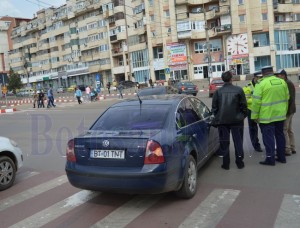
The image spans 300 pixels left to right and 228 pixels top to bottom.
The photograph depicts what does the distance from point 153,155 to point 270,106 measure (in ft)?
9.37

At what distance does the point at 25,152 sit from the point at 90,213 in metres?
5.59

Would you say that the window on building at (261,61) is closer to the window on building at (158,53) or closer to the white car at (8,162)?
the window on building at (158,53)

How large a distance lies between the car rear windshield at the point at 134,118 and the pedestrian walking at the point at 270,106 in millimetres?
1977

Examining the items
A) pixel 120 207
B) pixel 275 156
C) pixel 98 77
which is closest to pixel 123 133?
pixel 120 207

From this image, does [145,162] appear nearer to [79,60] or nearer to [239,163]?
[239,163]

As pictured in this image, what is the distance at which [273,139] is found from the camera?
21.0 ft

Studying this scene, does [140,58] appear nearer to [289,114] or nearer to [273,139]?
[289,114]

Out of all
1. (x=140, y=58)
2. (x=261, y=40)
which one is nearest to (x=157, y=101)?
(x=261, y=40)

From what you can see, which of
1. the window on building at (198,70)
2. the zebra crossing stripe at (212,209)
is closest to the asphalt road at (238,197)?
the zebra crossing stripe at (212,209)

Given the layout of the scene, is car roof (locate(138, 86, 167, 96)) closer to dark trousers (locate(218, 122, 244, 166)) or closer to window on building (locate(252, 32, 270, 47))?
dark trousers (locate(218, 122, 244, 166))

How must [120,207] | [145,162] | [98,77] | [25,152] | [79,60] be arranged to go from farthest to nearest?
1. [79,60]
2. [98,77]
3. [25,152]
4. [120,207]
5. [145,162]

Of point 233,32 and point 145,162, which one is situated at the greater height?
point 233,32

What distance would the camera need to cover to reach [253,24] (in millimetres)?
55281

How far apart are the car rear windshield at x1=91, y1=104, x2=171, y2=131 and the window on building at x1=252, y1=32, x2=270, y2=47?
176 ft
